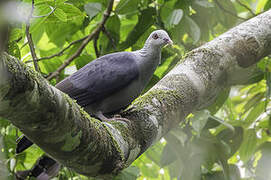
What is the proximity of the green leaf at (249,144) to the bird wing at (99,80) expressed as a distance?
5.24 ft

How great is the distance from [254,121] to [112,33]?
73.4 inches

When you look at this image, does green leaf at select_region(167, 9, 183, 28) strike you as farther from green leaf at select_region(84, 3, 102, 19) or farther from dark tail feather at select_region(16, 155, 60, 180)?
dark tail feather at select_region(16, 155, 60, 180)

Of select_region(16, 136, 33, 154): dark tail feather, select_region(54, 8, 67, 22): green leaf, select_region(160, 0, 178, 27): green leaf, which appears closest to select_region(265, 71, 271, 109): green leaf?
select_region(160, 0, 178, 27): green leaf

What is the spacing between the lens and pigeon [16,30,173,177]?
292 centimetres

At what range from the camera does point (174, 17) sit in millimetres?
3191

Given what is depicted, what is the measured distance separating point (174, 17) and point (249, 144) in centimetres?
171

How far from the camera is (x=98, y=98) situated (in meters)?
2.93

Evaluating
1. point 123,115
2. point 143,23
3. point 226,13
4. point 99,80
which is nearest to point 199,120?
point 123,115

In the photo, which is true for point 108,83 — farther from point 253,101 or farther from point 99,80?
point 253,101

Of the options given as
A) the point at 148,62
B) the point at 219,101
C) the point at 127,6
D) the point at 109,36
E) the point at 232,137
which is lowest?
the point at 232,137

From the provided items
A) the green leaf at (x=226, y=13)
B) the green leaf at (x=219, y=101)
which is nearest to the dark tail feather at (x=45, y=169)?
the green leaf at (x=219, y=101)

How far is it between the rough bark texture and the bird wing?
0.48m

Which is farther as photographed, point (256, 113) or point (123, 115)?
point (256, 113)

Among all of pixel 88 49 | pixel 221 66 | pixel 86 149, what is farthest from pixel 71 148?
pixel 88 49
